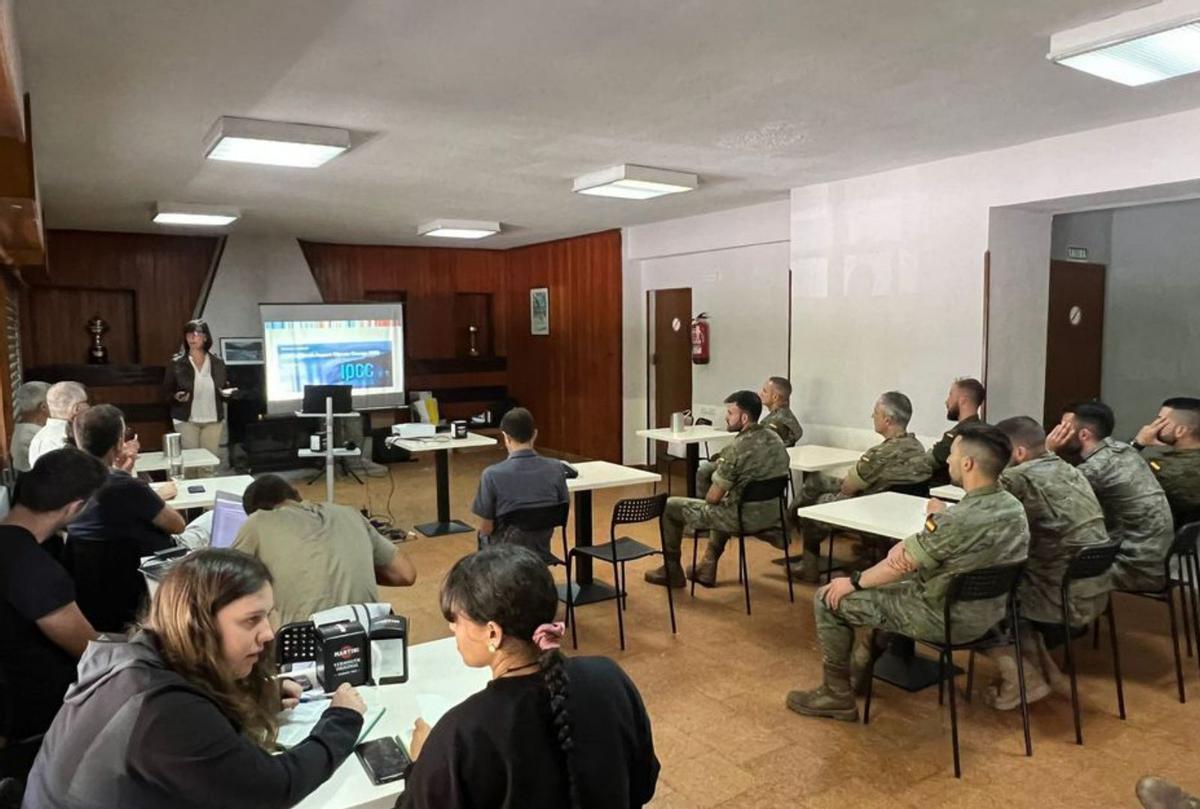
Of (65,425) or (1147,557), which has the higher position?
(65,425)

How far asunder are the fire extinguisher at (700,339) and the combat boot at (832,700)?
5.01m

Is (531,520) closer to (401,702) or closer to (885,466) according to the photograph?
(401,702)

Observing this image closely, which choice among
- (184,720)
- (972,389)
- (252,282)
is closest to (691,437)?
(972,389)

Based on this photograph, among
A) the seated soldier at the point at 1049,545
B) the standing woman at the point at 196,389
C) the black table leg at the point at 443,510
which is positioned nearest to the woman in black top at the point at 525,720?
the seated soldier at the point at 1049,545

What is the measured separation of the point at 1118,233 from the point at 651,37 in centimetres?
538

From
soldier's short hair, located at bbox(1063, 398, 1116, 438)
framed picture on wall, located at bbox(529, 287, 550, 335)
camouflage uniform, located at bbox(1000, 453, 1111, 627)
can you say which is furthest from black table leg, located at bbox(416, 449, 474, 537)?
soldier's short hair, located at bbox(1063, 398, 1116, 438)

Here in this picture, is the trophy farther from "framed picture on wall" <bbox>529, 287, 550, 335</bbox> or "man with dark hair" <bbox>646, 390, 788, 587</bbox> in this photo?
"man with dark hair" <bbox>646, 390, 788, 587</bbox>

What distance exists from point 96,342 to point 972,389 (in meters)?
8.71

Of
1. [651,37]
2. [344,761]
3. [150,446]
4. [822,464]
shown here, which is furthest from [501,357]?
[344,761]

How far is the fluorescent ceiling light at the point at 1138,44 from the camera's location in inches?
115

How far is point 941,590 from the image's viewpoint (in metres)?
3.07

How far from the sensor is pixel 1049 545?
342 centimetres

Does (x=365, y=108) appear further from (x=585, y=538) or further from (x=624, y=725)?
(x=624, y=725)

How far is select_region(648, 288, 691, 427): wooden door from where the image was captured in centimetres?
866
